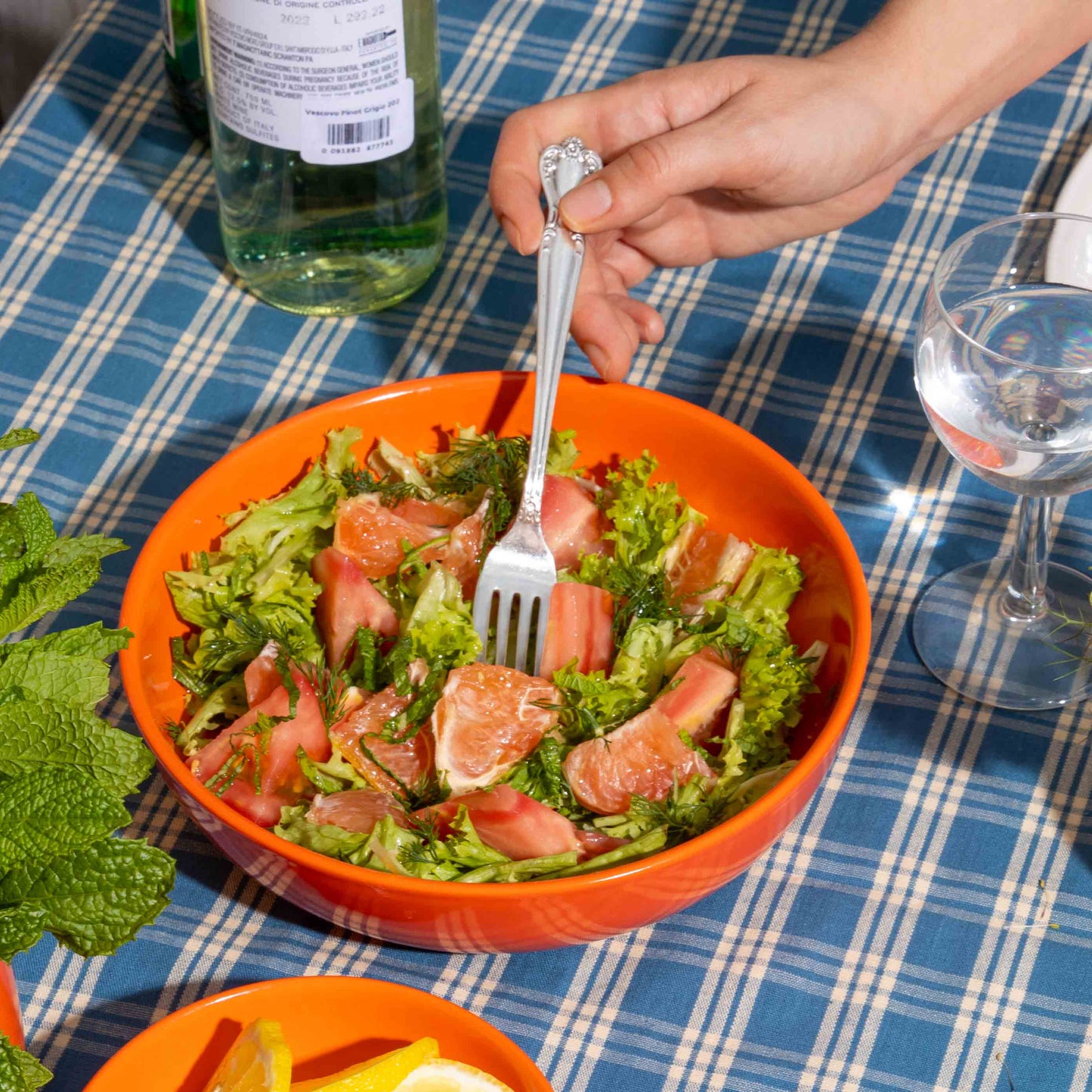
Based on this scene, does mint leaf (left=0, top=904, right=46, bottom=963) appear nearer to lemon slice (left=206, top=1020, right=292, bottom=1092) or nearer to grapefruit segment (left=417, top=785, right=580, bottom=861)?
lemon slice (left=206, top=1020, right=292, bottom=1092)

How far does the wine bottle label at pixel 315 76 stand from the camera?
1.24 metres

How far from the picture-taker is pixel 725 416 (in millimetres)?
→ 1453

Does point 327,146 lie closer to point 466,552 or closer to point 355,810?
point 466,552

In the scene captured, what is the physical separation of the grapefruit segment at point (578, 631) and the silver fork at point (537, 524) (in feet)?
0.04

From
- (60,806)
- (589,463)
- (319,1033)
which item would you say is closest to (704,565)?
(589,463)

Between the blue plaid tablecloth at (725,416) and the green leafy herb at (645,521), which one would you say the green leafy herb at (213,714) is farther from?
the green leafy herb at (645,521)

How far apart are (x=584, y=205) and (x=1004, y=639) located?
515mm

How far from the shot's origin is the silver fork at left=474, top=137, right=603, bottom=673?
115 cm

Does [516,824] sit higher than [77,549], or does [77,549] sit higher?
[77,549]

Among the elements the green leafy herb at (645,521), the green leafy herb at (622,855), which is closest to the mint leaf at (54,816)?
the green leafy herb at (622,855)

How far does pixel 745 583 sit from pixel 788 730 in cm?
14

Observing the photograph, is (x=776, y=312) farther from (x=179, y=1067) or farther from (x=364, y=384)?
(x=179, y=1067)

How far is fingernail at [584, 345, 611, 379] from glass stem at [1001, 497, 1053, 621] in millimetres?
390

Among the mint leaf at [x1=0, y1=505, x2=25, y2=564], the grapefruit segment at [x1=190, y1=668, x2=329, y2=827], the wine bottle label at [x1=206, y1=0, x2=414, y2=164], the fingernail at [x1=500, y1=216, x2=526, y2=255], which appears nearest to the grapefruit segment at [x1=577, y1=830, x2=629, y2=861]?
the grapefruit segment at [x1=190, y1=668, x2=329, y2=827]
